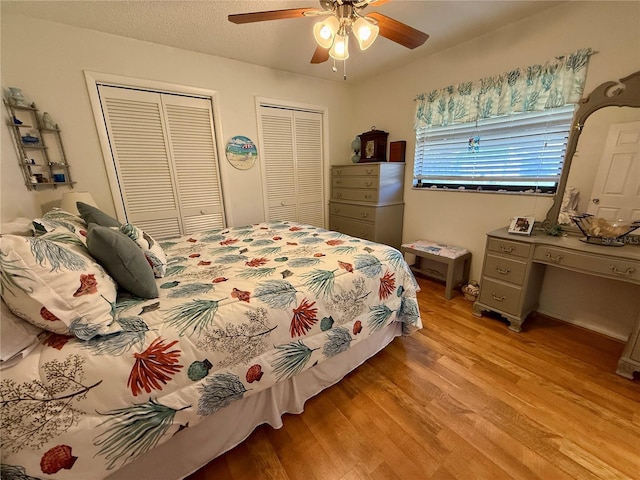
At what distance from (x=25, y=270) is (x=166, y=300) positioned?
1.54 ft

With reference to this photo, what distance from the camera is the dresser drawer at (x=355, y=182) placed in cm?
299

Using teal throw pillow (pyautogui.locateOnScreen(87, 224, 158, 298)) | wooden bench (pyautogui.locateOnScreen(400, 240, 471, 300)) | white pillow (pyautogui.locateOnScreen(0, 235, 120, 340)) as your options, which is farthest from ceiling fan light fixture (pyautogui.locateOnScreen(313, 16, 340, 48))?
wooden bench (pyautogui.locateOnScreen(400, 240, 471, 300))

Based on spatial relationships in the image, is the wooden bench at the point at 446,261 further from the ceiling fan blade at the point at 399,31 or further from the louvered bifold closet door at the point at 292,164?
the ceiling fan blade at the point at 399,31

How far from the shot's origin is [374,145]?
10.5 ft

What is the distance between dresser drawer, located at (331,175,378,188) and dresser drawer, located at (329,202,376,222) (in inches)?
9.9

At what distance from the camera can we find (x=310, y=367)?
1.38 m

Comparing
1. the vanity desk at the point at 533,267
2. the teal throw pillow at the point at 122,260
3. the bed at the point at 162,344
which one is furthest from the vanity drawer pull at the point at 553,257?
the teal throw pillow at the point at 122,260

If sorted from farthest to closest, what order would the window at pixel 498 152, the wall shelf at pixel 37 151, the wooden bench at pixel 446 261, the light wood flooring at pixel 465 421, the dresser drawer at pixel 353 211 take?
the dresser drawer at pixel 353 211 → the wooden bench at pixel 446 261 → the window at pixel 498 152 → the wall shelf at pixel 37 151 → the light wood flooring at pixel 465 421

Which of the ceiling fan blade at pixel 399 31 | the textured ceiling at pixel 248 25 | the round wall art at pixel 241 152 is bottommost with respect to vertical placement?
the round wall art at pixel 241 152

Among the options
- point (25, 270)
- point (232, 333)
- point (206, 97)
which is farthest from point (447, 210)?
point (25, 270)

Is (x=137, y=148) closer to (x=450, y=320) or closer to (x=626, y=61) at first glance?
(x=450, y=320)

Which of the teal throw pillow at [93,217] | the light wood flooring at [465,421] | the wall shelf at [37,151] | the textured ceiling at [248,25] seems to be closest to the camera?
the light wood flooring at [465,421]

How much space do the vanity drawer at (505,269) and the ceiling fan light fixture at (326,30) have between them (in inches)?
79.3

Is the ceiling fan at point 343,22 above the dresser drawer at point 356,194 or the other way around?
above
